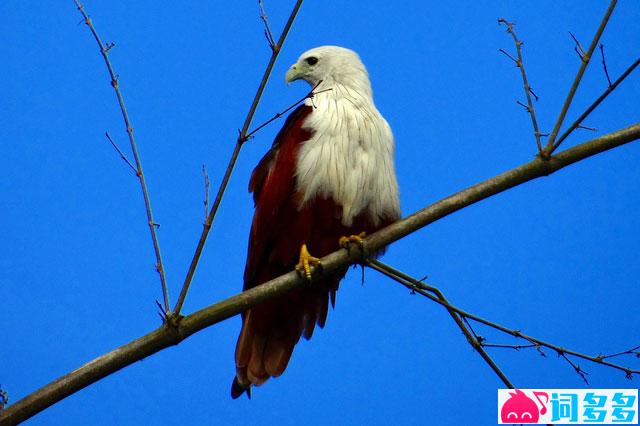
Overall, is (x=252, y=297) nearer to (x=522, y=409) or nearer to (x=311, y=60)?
(x=522, y=409)

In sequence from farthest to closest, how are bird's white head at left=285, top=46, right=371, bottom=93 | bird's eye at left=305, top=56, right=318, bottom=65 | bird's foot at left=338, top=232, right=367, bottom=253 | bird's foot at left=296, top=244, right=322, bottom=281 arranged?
bird's eye at left=305, top=56, right=318, bottom=65 → bird's white head at left=285, top=46, right=371, bottom=93 → bird's foot at left=338, top=232, right=367, bottom=253 → bird's foot at left=296, top=244, right=322, bottom=281

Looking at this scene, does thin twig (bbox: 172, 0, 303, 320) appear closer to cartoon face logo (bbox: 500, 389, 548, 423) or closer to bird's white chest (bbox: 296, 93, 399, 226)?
bird's white chest (bbox: 296, 93, 399, 226)

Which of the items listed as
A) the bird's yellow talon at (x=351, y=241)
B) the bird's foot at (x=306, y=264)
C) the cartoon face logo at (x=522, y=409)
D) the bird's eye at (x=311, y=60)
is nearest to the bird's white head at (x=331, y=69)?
the bird's eye at (x=311, y=60)

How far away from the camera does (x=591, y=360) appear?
2.41 m

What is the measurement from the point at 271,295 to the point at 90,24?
91cm

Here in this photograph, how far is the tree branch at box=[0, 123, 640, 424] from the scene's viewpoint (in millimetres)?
2014

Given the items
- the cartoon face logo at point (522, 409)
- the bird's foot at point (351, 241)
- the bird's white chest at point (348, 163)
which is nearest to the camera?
the bird's foot at point (351, 241)

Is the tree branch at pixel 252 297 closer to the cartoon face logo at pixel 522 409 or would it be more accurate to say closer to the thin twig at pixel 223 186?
the thin twig at pixel 223 186

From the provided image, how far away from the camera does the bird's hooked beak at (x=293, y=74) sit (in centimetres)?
361

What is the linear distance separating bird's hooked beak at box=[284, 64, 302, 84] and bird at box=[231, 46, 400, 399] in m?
A: 0.30

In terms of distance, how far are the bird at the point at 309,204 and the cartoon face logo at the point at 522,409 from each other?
808 mm

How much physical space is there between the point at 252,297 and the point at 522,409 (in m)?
1.34

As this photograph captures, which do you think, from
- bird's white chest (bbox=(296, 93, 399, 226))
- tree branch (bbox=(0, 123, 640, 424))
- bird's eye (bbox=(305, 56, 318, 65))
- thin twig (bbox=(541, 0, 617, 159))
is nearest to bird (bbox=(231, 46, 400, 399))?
bird's white chest (bbox=(296, 93, 399, 226))

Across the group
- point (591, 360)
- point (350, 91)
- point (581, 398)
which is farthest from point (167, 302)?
point (581, 398)
